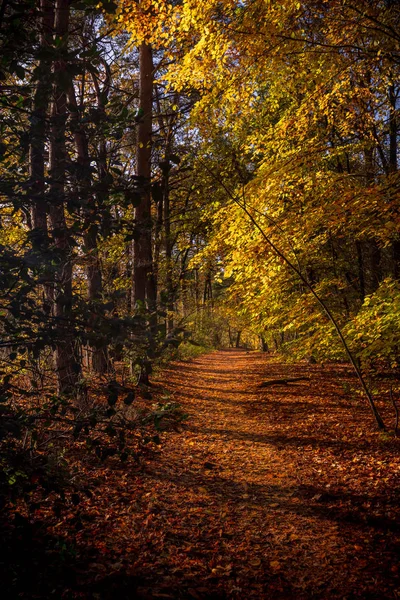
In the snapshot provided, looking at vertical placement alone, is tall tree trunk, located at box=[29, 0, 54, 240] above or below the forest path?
above

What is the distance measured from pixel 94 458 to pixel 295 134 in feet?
19.9

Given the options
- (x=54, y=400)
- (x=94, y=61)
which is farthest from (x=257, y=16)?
(x=54, y=400)

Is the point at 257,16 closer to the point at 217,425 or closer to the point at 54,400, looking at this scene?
the point at 54,400

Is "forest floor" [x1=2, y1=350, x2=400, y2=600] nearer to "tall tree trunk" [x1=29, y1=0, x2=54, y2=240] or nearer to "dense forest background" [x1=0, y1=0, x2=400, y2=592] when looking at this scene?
"dense forest background" [x1=0, y1=0, x2=400, y2=592]

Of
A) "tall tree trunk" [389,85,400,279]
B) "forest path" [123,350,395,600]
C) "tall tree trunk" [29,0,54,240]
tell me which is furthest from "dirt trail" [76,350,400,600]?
"tall tree trunk" [389,85,400,279]

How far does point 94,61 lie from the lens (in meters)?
2.29

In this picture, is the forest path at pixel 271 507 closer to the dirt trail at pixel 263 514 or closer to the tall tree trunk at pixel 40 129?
the dirt trail at pixel 263 514

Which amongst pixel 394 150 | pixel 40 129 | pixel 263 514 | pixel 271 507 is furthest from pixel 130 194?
pixel 394 150

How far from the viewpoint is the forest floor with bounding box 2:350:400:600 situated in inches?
126

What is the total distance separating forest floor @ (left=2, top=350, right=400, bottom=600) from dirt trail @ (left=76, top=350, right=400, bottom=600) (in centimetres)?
1

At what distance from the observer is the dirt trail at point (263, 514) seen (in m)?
3.32

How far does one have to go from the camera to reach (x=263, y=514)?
4.50m

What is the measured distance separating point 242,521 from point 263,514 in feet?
1.01

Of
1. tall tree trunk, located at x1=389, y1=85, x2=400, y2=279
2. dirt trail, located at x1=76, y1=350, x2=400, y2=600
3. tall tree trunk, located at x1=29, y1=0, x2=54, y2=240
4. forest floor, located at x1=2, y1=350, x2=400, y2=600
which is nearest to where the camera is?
tall tree trunk, located at x1=29, y1=0, x2=54, y2=240
